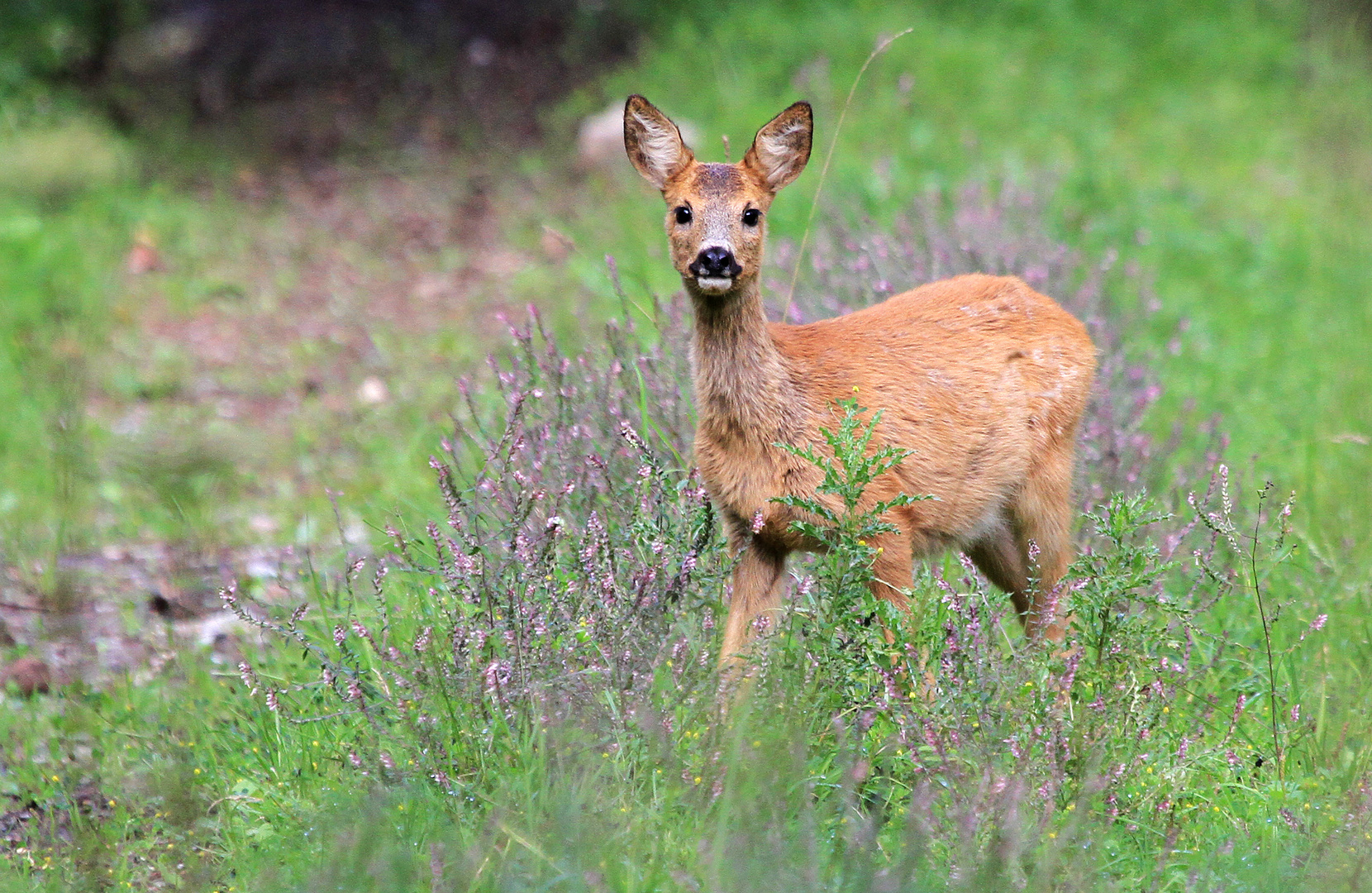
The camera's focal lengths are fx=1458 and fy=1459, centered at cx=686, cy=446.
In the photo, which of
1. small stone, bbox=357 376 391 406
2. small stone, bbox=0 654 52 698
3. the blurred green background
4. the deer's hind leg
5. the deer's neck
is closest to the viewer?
the deer's neck

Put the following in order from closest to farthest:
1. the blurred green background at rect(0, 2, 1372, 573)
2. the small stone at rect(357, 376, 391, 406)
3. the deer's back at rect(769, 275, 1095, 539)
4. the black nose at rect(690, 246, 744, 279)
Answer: the black nose at rect(690, 246, 744, 279) → the deer's back at rect(769, 275, 1095, 539) → the blurred green background at rect(0, 2, 1372, 573) → the small stone at rect(357, 376, 391, 406)

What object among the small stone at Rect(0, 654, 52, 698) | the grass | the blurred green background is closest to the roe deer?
the grass

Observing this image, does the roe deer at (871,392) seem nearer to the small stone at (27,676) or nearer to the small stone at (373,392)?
the small stone at (27,676)

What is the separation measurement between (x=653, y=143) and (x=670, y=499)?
1095 millimetres

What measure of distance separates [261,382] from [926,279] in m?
3.75

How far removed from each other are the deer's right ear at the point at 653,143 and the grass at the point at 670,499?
2.19ft

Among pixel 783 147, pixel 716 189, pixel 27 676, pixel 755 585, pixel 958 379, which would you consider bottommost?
pixel 27 676

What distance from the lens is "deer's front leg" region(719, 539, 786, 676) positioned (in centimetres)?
401

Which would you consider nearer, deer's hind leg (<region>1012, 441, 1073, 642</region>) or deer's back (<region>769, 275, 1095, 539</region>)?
deer's back (<region>769, 275, 1095, 539</region>)

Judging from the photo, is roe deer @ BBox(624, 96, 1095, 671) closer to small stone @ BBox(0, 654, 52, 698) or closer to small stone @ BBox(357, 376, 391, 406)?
small stone @ BBox(0, 654, 52, 698)

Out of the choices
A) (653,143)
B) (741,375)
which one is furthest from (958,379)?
(653,143)

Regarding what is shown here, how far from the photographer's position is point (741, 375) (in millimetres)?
4035

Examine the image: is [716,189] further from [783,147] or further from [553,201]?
[553,201]

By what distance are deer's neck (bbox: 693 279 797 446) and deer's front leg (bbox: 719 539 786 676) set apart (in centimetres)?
32
